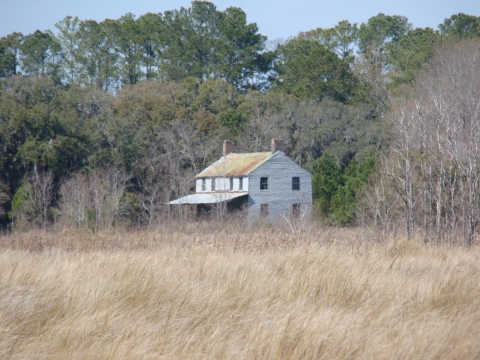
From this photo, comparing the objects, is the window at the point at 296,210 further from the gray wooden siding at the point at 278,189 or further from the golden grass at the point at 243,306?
the golden grass at the point at 243,306

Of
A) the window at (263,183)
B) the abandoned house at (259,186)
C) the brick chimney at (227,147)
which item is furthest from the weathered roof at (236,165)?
the window at (263,183)

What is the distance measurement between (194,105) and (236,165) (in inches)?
407

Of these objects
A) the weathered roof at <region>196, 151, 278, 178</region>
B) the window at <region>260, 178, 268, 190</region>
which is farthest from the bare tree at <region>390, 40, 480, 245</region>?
the weathered roof at <region>196, 151, 278, 178</region>

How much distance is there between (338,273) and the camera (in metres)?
9.79

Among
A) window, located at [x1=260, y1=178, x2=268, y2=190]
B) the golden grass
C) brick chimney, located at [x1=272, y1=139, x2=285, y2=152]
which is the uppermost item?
brick chimney, located at [x1=272, y1=139, x2=285, y2=152]

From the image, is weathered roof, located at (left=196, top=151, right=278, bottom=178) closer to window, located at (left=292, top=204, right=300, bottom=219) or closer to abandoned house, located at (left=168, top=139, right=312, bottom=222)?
abandoned house, located at (left=168, top=139, right=312, bottom=222)

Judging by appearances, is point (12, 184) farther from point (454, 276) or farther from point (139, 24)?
point (454, 276)

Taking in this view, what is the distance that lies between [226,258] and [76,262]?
2.47m

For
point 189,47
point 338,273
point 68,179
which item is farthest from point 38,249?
point 189,47

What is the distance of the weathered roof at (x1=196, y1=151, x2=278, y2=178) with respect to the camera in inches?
1667

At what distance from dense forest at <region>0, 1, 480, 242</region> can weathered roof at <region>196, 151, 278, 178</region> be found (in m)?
2.96

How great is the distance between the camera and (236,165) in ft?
143

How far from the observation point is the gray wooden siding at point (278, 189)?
41.9m

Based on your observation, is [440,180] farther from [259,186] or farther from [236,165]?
[236,165]
